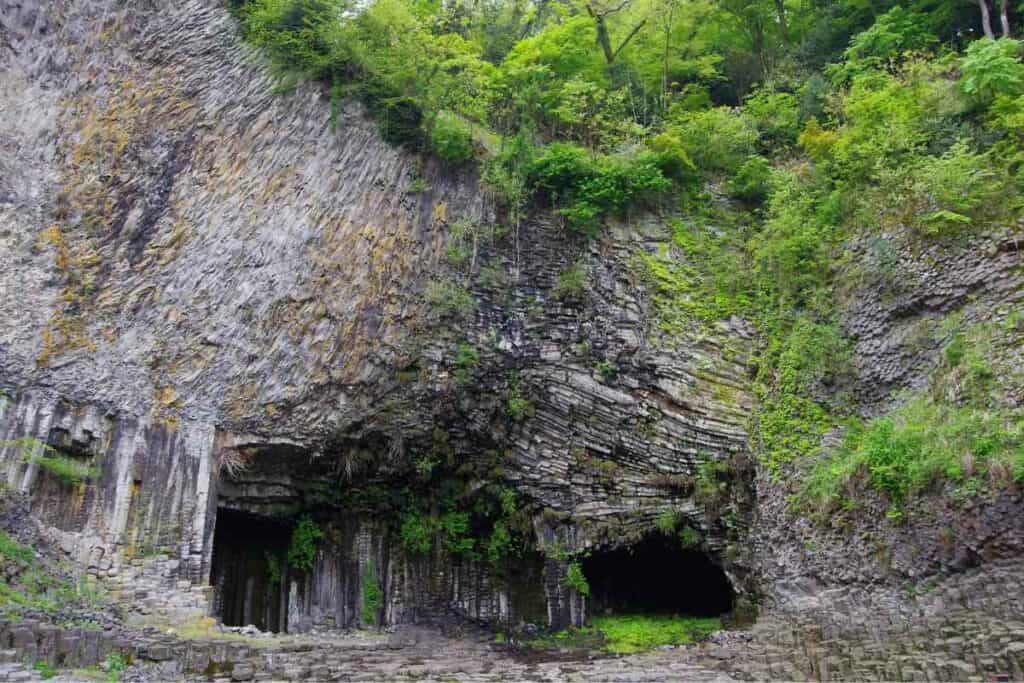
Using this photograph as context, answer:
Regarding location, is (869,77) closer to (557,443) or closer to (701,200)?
(701,200)

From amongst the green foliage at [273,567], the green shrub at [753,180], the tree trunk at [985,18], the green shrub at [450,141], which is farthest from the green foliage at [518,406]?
the tree trunk at [985,18]

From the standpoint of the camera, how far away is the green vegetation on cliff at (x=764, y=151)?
14.3 meters

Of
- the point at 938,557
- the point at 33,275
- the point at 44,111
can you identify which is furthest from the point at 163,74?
the point at 938,557

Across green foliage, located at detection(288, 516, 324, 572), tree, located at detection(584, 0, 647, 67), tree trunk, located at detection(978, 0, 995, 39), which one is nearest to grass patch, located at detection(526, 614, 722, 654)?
green foliage, located at detection(288, 516, 324, 572)

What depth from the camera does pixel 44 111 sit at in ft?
56.6

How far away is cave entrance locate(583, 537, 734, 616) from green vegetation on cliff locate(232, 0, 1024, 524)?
3.17 m

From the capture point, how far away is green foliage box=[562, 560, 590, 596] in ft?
51.7

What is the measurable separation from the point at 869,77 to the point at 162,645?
16604 mm

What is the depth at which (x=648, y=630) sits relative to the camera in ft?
50.7

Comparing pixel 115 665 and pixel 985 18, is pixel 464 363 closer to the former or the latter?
pixel 115 665

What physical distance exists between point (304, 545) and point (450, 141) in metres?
8.72

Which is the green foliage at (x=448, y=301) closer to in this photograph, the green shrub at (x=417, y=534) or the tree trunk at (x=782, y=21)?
the green shrub at (x=417, y=534)

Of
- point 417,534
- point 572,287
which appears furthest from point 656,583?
point 572,287

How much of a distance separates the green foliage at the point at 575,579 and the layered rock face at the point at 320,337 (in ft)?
0.68
